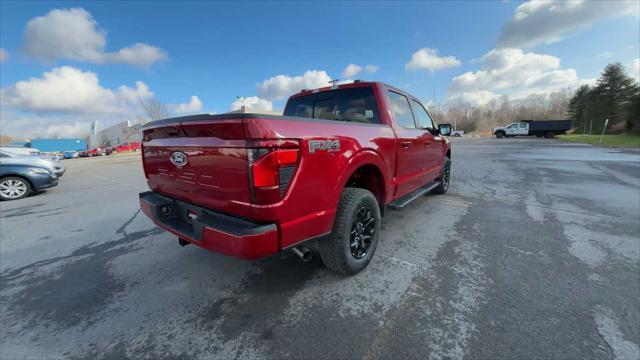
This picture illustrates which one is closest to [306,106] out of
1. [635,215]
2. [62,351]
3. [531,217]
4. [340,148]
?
[340,148]

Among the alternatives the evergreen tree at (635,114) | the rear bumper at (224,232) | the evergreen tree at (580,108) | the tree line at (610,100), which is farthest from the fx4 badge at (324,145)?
the evergreen tree at (580,108)

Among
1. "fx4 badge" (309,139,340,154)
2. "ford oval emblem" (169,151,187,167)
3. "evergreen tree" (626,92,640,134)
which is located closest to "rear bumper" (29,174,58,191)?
"ford oval emblem" (169,151,187,167)

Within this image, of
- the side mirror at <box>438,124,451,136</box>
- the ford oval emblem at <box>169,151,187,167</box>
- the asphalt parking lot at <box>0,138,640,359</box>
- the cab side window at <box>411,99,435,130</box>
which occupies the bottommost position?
the asphalt parking lot at <box>0,138,640,359</box>

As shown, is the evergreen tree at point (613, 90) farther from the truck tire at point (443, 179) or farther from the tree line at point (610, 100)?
the truck tire at point (443, 179)

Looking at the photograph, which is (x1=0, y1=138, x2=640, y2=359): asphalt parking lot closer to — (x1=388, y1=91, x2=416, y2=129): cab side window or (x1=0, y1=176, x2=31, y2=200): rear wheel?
(x1=388, y1=91, x2=416, y2=129): cab side window

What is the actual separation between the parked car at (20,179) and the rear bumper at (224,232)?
7.64 m

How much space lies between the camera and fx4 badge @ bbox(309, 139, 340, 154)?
202 cm

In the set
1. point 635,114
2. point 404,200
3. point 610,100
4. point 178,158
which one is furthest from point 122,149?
point 610,100

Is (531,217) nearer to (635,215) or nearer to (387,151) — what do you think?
(635,215)

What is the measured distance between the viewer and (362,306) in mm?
2230

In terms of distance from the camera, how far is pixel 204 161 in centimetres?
208

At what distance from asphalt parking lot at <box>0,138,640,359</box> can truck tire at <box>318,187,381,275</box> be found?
0.20 m

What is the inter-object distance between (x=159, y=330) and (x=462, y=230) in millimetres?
3745

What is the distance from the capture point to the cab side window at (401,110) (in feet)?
11.6
